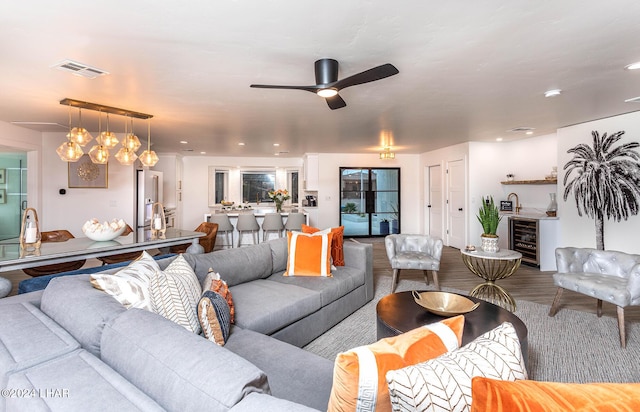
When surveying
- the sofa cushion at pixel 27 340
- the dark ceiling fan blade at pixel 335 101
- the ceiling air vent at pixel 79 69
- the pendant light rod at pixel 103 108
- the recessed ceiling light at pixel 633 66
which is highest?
the pendant light rod at pixel 103 108

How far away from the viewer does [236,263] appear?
272 cm

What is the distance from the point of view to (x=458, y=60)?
2.41 meters

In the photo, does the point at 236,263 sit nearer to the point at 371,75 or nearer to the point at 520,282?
the point at 371,75

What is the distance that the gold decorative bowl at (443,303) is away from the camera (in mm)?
2112

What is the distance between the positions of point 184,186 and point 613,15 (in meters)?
8.53

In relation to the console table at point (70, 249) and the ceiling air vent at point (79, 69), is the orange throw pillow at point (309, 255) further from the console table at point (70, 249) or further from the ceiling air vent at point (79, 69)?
the ceiling air vent at point (79, 69)

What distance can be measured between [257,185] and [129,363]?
26.5ft

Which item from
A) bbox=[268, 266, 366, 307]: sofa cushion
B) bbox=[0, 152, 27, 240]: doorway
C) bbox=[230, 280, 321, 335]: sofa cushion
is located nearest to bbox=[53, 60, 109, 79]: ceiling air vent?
bbox=[230, 280, 321, 335]: sofa cushion

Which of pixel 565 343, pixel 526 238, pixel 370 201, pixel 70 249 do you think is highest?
pixel 370 201

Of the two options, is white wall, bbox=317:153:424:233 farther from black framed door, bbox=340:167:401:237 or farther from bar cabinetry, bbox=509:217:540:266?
bar cabinetry, bbox=509:217:540:266

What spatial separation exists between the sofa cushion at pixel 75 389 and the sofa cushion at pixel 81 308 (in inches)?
5.8

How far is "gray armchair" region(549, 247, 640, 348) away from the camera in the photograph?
254 centimetres

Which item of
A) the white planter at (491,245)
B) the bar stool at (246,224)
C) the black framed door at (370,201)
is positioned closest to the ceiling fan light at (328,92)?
the white planter at (491,245)

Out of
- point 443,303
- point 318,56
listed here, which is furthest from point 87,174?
point 443,303
